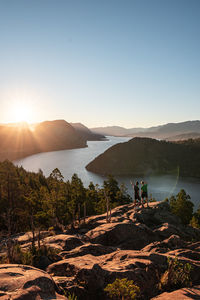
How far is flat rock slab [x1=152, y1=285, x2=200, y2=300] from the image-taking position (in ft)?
24.0

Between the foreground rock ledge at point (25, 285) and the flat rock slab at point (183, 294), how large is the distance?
12.1ft

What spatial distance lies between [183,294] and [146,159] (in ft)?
573

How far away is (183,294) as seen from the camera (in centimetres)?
754

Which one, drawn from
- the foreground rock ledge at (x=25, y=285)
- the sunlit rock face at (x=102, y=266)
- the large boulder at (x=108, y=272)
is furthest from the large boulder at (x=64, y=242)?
the foreground rock ledge at (x=25, y=285)

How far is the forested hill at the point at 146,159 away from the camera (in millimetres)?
167125

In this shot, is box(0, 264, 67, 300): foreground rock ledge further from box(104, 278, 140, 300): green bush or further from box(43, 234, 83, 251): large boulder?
box(43, 234, 83, 251): large boulder

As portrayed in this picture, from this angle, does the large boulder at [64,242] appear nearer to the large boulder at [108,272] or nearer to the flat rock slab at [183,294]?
the large boulder at [108,272]

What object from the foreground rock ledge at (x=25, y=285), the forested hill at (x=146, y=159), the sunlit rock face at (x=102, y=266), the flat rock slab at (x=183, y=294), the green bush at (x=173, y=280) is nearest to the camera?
the foreground rock ledge at (x=25, y=285)

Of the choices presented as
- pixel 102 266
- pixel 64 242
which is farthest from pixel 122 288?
pixel 64 242

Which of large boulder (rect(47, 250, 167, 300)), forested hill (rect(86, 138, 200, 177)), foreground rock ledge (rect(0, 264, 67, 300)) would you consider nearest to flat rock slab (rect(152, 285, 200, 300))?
large boulder (rect(47, 250, 167, 300))

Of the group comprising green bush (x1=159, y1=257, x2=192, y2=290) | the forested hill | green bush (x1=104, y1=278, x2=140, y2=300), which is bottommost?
the forested hill

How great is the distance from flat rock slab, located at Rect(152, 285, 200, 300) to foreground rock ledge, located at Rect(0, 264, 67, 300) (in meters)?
3.68

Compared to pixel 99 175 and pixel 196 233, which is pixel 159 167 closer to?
pixel 99 175

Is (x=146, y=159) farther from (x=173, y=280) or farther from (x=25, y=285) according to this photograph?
(x=25, y=285)
